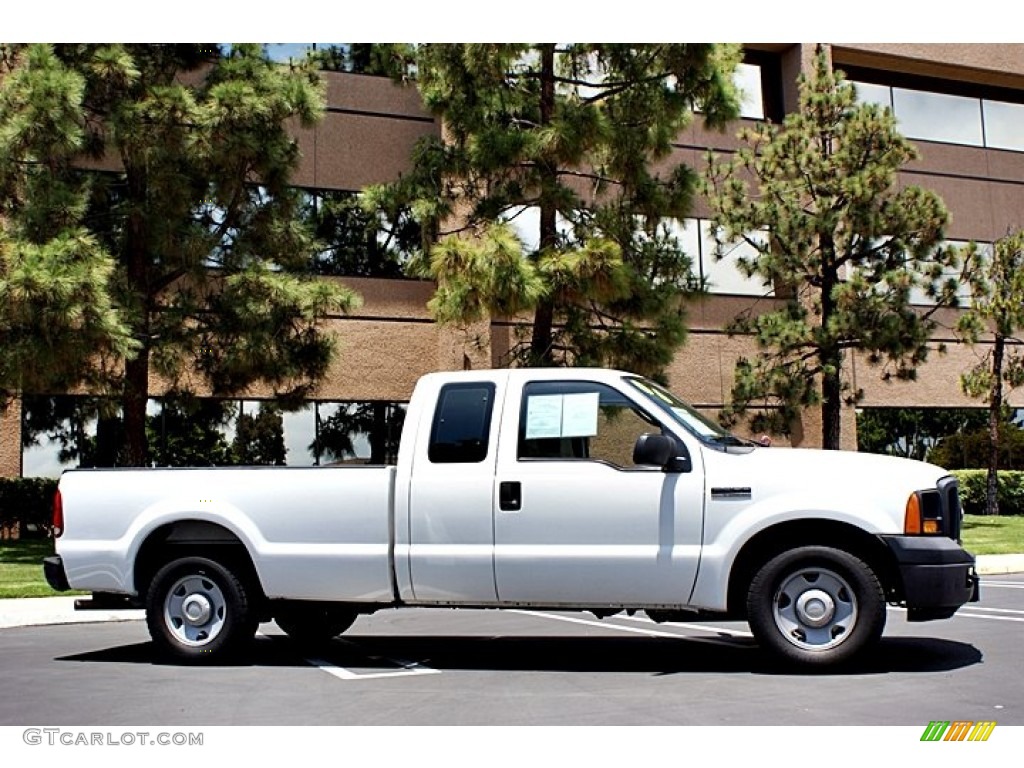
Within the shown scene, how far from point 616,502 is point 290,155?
12869mm

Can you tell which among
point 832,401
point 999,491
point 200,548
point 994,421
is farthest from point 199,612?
point 999,491

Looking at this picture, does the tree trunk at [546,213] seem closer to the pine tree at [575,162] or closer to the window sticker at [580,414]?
the pine tree at [575,162]

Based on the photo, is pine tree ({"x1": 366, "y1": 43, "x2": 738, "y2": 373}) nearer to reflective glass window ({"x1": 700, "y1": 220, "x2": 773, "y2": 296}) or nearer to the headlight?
reflective glass window ({"x1": 700, "y1": 220, "x2": 773, "y2": 296})

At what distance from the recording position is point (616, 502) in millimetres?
8203

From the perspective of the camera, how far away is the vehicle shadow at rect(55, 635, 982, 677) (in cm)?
834

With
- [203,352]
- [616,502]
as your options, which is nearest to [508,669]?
[616,502]

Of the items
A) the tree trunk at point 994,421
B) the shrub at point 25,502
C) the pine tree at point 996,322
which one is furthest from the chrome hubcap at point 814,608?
the tree trunk at point 994,421

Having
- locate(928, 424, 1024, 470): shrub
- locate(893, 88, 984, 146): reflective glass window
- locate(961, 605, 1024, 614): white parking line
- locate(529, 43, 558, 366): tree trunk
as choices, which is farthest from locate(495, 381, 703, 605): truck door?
locate(893, 88, 984, 146): reflective glass window

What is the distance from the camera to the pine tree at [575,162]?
17469 millimetres

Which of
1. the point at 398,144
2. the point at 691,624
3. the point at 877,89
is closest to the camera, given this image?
the point at 691,624

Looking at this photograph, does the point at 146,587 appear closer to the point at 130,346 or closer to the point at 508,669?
the point at 508,669

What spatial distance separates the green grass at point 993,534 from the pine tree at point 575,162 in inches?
235

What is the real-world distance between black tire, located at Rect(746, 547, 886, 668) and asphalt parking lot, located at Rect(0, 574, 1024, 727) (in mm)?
180

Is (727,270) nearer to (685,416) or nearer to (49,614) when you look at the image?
(49,614)
